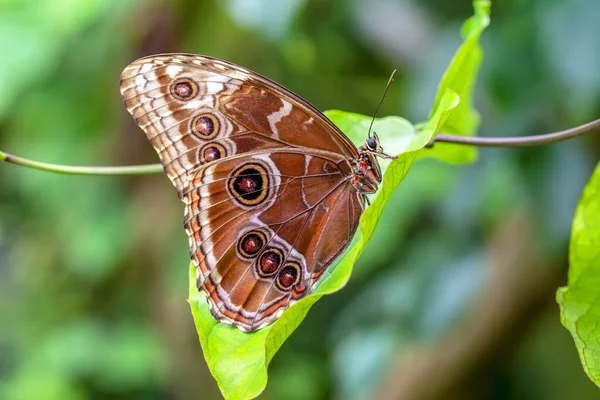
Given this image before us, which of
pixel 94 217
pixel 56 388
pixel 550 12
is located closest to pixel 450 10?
pixel 550 12

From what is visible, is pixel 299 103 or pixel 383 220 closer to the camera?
pixel 299 103

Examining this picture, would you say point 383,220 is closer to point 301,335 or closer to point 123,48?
point 301,335

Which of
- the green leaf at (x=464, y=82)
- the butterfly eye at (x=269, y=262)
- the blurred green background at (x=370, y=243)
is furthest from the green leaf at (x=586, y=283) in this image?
the blurred green background at (x=370, y=243)

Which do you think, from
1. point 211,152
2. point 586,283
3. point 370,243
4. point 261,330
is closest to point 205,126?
point 211,152

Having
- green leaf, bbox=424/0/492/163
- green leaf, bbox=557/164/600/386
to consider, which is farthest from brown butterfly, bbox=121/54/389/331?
green leaf, bbox=557/164/600/386

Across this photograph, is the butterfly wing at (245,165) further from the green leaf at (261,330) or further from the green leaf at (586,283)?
the green leaf at (586,283)

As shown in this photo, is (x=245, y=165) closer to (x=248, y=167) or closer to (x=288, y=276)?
(x=248, y=167)
